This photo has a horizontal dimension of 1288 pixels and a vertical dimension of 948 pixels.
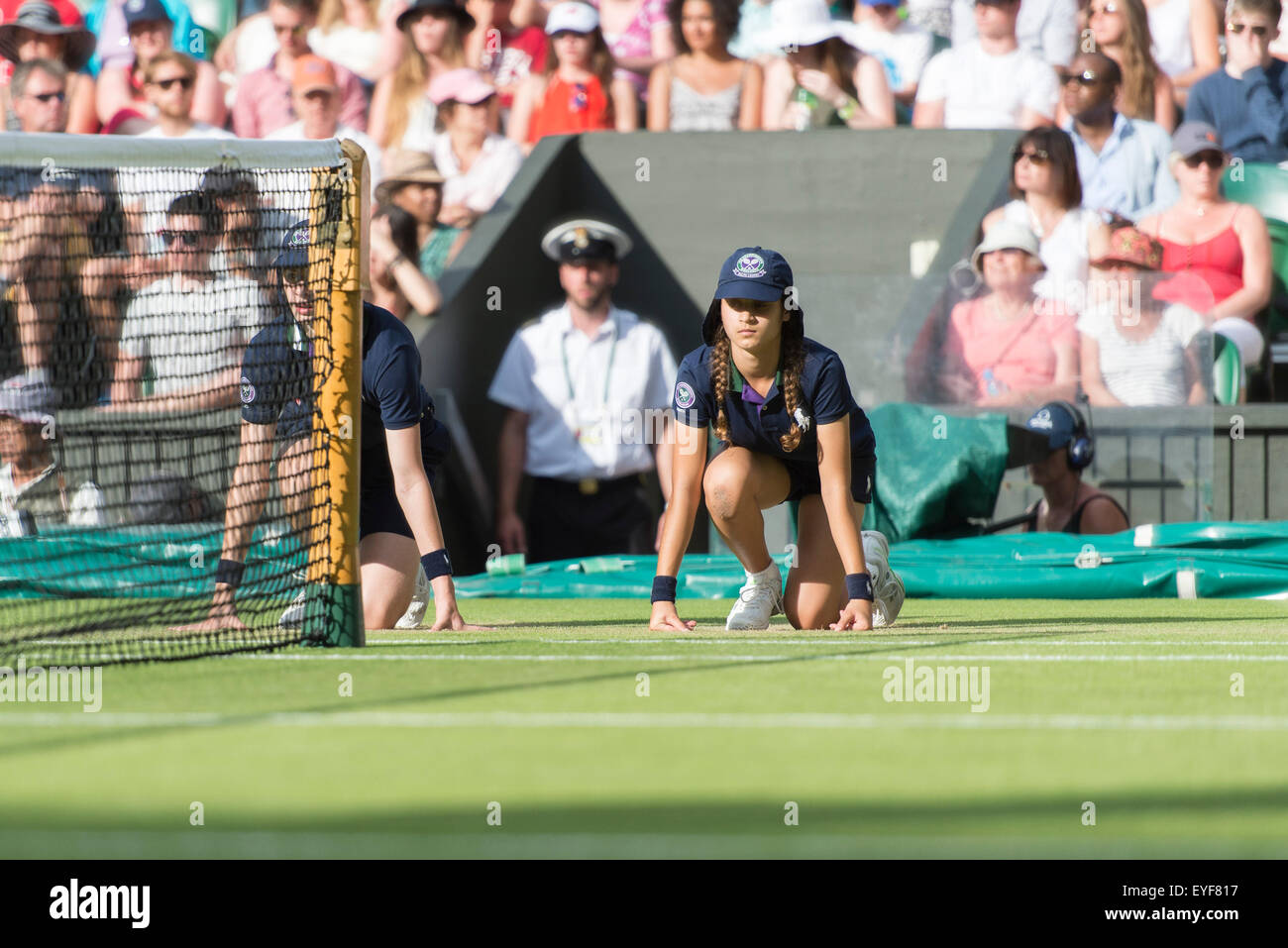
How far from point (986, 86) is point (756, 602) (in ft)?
21.7

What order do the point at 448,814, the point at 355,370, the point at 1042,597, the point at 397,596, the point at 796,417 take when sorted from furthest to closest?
the point at 1042,597
the point at 397,596
the point at 796,417
the point at 355,370
the point at 448,814

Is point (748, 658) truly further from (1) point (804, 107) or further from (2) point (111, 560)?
(1) point (804, 107)

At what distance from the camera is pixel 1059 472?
1076 cm

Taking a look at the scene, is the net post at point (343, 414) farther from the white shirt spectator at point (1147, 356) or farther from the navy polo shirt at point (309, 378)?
the white shirt spectator at point (1147, 356)

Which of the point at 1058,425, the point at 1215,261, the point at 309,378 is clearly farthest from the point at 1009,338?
the point at 309,378

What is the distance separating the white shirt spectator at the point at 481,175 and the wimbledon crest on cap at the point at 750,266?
6.81 meters

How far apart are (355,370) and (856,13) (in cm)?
832

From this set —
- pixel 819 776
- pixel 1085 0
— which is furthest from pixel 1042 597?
pixel 819 776

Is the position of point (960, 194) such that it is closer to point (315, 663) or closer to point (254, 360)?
point (254, 360)

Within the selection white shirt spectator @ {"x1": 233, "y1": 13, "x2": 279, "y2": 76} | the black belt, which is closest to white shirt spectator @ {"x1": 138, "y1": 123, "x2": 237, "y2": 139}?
white shirt spectator @ {"x1": 233, "y1": 13, "x2": 279, "y2": 76}

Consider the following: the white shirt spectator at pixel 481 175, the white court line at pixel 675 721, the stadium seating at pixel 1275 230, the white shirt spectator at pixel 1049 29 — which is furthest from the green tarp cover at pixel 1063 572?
the white court line at pixel 675 721

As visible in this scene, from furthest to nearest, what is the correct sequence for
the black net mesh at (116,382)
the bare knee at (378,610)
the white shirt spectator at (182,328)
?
the white shirt spectator at (182,328) → the black net mesh at (116,382) → the bare knee at (378,610)

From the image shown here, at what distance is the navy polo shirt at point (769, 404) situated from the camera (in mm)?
6242

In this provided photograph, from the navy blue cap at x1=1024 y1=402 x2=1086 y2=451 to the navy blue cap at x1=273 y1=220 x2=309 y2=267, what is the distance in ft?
17.7
